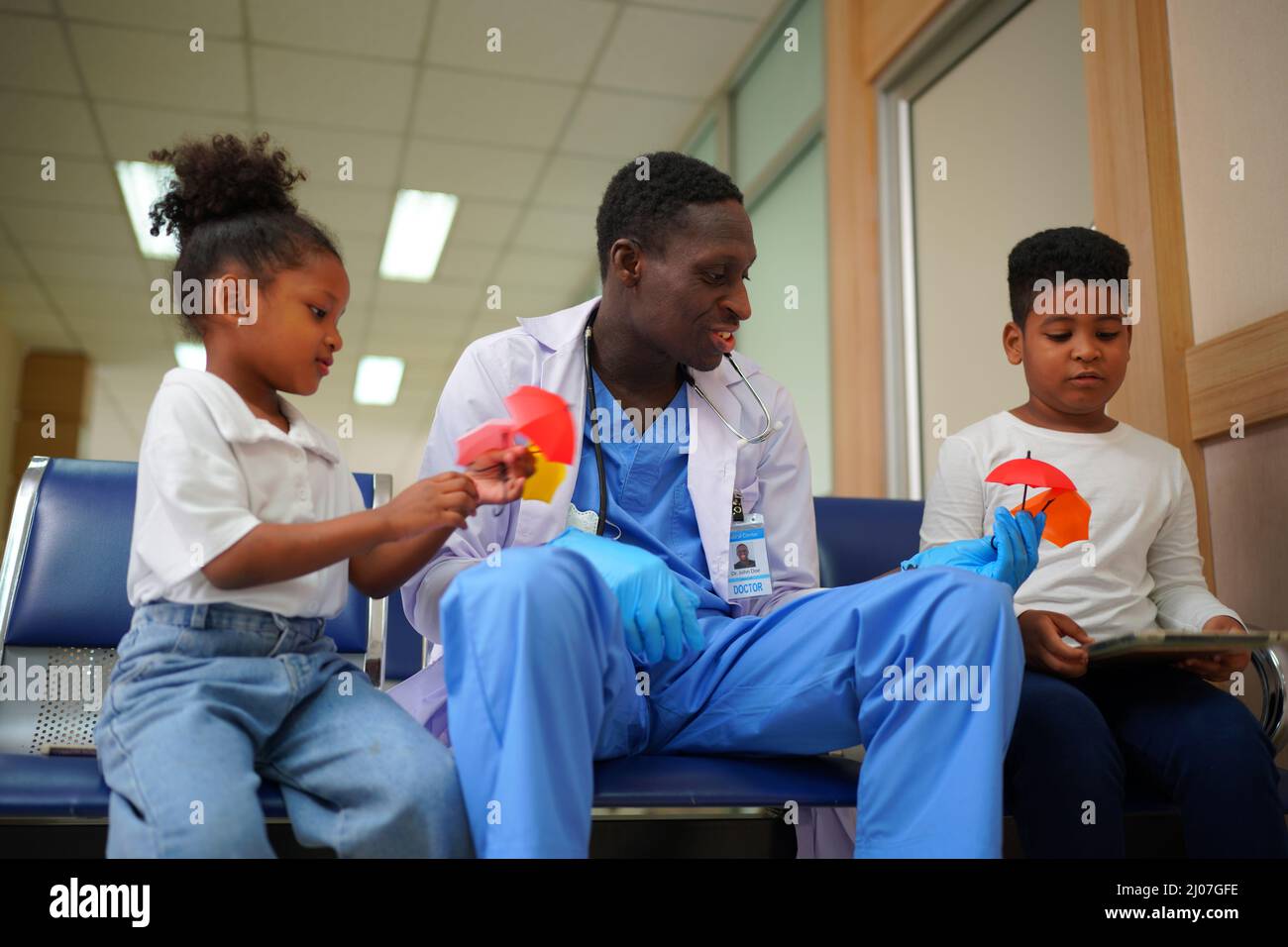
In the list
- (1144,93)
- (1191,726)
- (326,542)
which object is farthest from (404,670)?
(1144,93)

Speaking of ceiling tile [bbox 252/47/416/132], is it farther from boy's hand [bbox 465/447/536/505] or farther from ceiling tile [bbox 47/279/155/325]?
boy's hand [bbox 465/447/536/505]

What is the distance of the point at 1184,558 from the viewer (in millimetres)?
1716

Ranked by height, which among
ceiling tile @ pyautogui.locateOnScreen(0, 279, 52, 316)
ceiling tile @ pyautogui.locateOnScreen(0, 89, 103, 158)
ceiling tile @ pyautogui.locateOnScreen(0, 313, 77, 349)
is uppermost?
ceiling tile @ pyautogui.locateOnScreen(0, 89, 103, 158)

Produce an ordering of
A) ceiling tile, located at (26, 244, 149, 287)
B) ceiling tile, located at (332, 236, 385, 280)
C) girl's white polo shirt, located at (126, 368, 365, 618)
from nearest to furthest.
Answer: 1. girl's white polo shirt, located at (126, 368, 365, 618)
2. ceiling tile, located at (332, 236, 385, 280)
3. ceiling tile, located at (26, 244, 149, 287)

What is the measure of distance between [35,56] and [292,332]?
155 inches

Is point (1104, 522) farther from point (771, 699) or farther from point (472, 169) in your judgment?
point (472, 169)

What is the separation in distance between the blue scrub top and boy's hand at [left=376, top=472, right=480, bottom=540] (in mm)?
383

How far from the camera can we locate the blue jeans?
39.9 inches

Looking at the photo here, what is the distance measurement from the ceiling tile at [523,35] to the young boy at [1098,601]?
275 centimetres

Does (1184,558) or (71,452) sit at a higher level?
(71,452)

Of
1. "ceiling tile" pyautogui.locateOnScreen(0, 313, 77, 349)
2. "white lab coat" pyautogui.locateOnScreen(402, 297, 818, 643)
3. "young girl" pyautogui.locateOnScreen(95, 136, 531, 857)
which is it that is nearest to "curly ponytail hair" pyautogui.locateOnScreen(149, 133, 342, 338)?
"young girl" pyautogui.locateOnScreen(95, 136, 531, 857)

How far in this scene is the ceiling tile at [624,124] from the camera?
4762 millimetres

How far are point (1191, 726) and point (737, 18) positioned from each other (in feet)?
11.6

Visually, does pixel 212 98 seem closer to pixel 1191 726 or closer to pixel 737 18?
pixel 737 18
